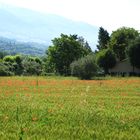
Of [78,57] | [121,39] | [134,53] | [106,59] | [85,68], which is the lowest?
[85,68]

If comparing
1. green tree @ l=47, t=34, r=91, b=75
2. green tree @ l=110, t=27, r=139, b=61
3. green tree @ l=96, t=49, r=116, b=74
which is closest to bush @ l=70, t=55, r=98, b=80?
green tree @ l=96, t=49, r=116, b=74

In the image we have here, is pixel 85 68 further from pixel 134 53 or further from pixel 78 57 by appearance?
pixel 78 57

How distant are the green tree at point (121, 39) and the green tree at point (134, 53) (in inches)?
749

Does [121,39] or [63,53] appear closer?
[63,53]

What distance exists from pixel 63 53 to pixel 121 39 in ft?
60.9

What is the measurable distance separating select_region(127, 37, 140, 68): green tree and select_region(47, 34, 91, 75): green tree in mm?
15106

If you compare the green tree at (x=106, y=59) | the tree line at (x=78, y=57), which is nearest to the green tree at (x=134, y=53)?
the tree line at (x=78, y=57)

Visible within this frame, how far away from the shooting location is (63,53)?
102750mm

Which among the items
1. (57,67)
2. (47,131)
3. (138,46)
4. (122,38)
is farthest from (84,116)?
(122,38)

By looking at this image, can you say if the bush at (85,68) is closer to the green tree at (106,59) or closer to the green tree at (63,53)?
the green tree at (106,59)

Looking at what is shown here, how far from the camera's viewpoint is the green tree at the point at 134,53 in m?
91.2

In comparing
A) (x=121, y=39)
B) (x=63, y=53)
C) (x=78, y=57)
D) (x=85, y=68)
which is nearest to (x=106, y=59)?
(x=78, y=57)

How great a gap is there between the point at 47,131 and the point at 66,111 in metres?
5.76

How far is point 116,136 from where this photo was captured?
12.9 meters
